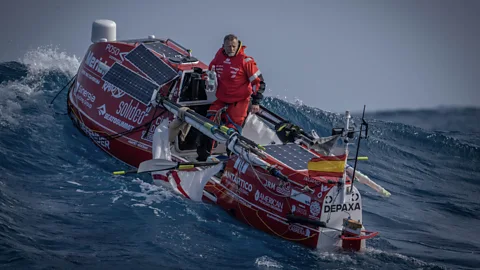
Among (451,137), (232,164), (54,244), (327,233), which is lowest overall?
(54,244)

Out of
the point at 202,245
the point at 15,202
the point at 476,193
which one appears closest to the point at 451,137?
the point at 476,193

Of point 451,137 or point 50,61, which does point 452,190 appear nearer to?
point 451,137

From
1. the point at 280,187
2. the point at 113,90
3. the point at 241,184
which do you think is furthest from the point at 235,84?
the point at 113,90

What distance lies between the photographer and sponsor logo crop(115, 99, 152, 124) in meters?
12.9

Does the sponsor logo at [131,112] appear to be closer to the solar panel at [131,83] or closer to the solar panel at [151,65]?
the solar panel at [131,83]

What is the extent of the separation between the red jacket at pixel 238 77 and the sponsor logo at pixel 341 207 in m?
2.58

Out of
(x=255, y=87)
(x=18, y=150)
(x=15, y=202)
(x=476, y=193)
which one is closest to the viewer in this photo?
(x=15, y=202)

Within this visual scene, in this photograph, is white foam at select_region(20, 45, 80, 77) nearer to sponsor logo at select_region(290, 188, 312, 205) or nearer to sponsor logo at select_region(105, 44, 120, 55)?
sponsor logo at select_region(105, 44, 120, 55)

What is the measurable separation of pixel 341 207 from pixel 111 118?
4836 mm

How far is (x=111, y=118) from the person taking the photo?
13266mm

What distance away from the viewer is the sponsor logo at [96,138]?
13.4 m

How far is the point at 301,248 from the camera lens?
1030 cm

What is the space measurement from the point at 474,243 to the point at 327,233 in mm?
2686

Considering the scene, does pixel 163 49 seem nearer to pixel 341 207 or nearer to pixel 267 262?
pixel 341 207
